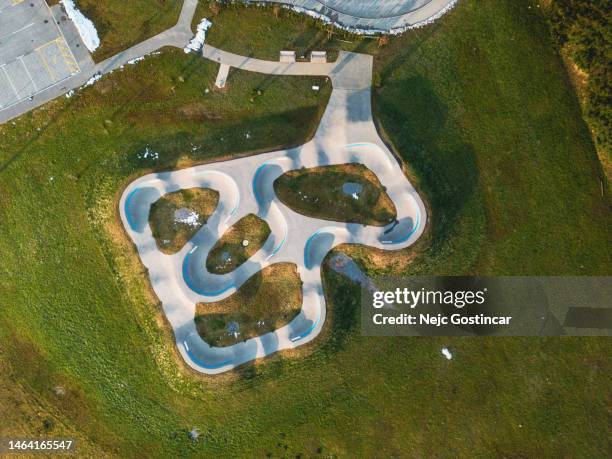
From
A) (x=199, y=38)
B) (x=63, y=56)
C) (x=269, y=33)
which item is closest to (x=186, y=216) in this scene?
(x=199, y=38)

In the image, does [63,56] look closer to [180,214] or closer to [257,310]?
[180,214]

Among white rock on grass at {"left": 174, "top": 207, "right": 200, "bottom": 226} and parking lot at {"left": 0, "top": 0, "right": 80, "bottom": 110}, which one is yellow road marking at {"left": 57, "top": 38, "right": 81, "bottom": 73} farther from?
white rock on grass at {"left": 174, "top": 207, "right": 200, "bottom": 226}

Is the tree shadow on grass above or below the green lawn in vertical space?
above

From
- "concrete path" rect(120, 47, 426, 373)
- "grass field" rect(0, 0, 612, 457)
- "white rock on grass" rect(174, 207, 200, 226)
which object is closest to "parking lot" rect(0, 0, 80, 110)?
"grass field" rect(0, 0, 612, 457)

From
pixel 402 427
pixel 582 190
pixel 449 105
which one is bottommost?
pixel 402 427

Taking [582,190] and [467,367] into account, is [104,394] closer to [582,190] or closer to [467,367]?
[467,367]

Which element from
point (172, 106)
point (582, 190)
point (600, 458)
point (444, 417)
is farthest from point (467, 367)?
point (172, 106)
